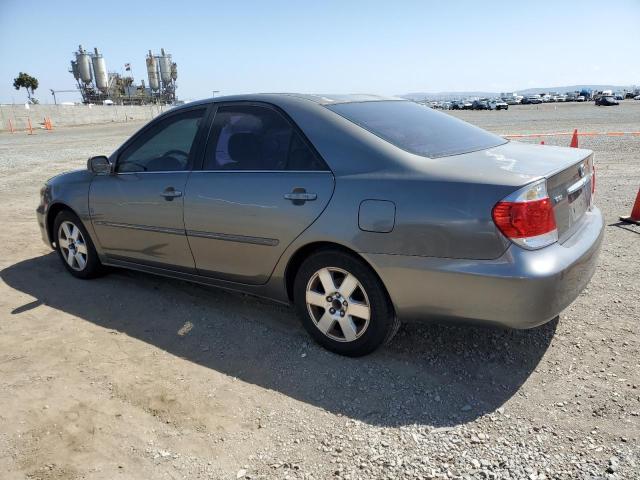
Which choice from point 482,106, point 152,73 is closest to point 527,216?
point 482,106

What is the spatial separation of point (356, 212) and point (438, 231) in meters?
0.49

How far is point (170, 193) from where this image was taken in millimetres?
3803

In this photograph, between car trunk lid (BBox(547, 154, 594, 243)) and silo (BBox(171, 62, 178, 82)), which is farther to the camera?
silo (BBox(171, 62, 178, 82))

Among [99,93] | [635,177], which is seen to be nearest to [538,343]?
[635,177]

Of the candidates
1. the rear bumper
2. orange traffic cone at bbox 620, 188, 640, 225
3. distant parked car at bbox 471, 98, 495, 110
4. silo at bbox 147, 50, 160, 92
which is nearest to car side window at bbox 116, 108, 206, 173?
the rear bumper

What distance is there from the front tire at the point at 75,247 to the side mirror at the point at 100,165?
2.05ft

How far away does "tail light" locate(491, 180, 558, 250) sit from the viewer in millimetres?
2527

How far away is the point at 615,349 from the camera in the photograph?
3.17 meters

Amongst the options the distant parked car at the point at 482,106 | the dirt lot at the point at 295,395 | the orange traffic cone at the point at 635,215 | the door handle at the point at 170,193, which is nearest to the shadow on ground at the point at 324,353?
the dirt lot at the point at 295,395

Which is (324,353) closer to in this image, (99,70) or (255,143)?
(255,143)

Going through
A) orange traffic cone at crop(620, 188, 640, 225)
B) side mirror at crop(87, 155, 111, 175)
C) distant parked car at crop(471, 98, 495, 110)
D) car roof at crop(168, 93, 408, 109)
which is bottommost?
distant parked car at crop(471, 98, 495, 110)

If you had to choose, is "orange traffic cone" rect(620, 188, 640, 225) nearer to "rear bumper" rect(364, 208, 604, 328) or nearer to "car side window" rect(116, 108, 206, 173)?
"rear bumper" rect(364, 208, 604, 328)

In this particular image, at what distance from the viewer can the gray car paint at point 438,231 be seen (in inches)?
101

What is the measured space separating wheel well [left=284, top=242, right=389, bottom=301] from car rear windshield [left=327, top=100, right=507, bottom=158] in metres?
0.70
